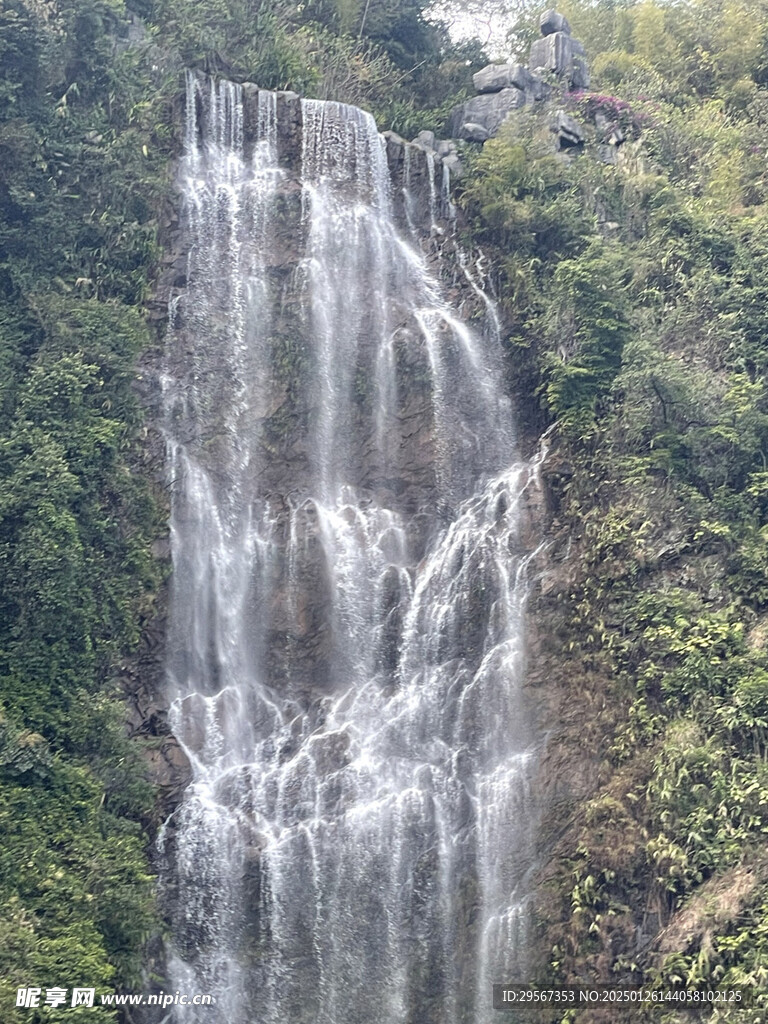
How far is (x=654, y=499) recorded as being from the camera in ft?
61.7

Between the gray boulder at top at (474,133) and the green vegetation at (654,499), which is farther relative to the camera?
the gray boulder at top at (474,133)

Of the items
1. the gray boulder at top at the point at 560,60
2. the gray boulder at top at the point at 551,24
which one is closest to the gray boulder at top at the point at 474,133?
the gray boulder at top at the point at 560,60

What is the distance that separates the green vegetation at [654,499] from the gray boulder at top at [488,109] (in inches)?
43.1

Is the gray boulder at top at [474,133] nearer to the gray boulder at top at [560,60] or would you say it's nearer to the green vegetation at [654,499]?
the green vegetation at [654,499]

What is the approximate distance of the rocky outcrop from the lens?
2542 centimetres

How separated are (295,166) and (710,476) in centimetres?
992

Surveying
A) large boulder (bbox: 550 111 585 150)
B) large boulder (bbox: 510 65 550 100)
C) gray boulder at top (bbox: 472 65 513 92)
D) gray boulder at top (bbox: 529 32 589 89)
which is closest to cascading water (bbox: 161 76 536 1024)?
large boulder (bbox: 550 111 585 150)

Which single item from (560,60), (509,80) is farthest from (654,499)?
(560,60)

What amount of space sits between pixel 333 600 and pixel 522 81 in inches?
527

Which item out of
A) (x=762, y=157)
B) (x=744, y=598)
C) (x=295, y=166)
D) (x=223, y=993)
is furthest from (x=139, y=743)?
(x=762, y=157)

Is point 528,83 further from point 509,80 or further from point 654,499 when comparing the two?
point 654,499

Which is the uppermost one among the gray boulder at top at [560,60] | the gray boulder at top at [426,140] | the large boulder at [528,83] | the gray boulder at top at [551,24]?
the gray boulder at top at [551,24]

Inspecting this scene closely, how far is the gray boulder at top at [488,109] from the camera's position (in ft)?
83.4

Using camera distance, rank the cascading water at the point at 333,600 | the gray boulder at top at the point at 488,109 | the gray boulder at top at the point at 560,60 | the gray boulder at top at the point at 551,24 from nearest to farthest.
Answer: the cascading water at the point at 333,600 < the gray boulder at top at the point at 488,109 < the gray boulder at top at the point at 560,60 < the gray boulder at top at the point at 551,24
